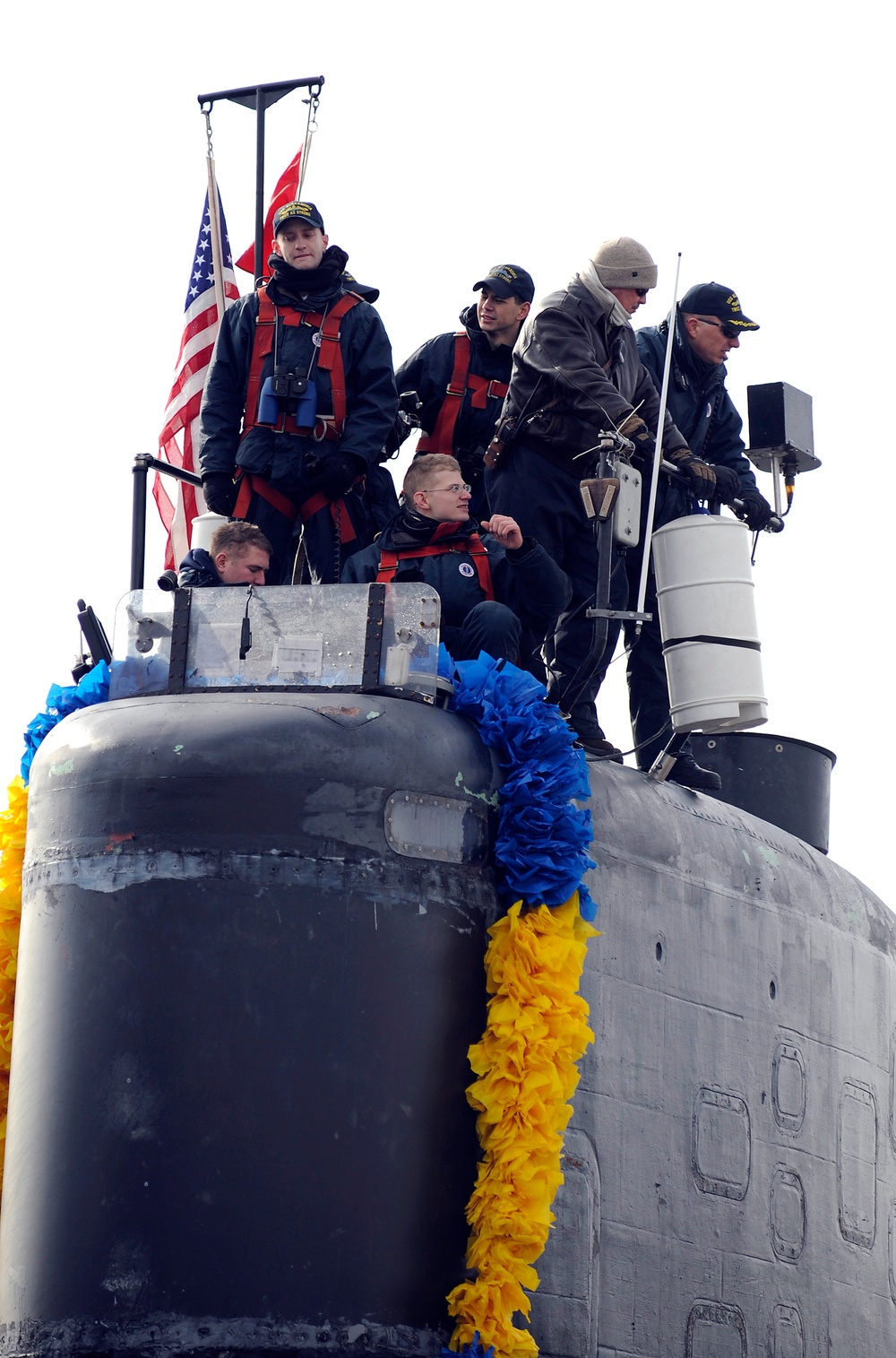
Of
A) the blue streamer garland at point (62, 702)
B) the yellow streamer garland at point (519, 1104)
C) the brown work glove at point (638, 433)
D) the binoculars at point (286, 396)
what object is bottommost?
the yellow streamer garland at point (519, 1104)

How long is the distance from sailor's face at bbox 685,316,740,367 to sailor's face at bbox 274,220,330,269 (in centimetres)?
203

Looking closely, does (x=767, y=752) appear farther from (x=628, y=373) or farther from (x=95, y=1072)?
(x=95, y=1072)

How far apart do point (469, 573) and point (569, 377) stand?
1.10 meters

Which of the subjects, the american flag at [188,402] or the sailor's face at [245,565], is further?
the american flag at [188,402]

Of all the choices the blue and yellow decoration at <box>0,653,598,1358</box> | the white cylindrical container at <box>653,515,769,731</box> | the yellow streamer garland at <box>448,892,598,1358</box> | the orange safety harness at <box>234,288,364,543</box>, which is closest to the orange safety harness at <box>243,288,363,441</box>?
the orange safety harness at <box>234,288,364,543</box>

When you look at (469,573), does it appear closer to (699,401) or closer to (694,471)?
(694,471)

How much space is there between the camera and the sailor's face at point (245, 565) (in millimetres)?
7504

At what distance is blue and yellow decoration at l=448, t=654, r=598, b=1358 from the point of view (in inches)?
232

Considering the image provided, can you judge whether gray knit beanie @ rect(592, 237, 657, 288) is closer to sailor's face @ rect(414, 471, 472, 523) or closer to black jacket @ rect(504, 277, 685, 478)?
black jacket @ rect(504, 277, 685, 478)

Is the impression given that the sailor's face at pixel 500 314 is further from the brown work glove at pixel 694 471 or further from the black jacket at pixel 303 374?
the brown work glove at pixel 694 471

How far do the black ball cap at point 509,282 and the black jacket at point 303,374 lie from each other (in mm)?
743

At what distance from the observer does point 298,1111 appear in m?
5.70

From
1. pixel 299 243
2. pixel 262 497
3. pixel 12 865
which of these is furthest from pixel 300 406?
pixel 12 865

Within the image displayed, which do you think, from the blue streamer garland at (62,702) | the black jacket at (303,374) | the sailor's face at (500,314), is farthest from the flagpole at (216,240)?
the blue streamer garland at (62,702)
